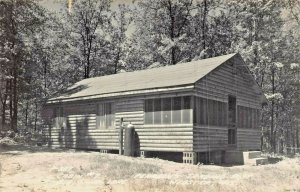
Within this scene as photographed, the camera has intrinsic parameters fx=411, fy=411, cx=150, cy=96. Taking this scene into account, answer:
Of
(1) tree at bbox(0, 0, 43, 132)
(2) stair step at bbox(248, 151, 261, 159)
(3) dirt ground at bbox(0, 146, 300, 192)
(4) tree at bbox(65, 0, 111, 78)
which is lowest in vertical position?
(3) dirt ground at bbox(0, 146, 300, 192)

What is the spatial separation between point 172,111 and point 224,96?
14.0ft

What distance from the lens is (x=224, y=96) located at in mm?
24797

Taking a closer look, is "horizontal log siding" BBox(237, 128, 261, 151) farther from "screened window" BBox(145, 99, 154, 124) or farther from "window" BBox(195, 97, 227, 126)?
"screened window" BBox(145, 99, 154, 124)

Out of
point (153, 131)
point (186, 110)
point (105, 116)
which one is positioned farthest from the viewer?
point (105, 116)

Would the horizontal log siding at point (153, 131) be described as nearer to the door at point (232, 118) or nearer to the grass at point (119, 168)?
the grass at point (119, 168)

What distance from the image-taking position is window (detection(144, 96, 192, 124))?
21719 millimetres

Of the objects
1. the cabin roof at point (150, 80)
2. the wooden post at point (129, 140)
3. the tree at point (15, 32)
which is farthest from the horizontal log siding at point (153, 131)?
the tree at point (15, 32)

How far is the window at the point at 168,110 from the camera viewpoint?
21.7m

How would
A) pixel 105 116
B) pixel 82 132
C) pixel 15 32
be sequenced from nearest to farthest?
pixel 105 116
pixel 82 132
pixel 15 32

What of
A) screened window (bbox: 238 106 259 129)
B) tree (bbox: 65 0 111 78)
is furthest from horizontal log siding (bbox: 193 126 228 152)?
tree (bbox: 65 0 111 78)

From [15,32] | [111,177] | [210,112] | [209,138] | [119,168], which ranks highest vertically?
[15,32]

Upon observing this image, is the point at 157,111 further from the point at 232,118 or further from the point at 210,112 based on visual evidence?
the point at 232,118

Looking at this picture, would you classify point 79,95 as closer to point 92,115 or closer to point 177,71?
point 92,115

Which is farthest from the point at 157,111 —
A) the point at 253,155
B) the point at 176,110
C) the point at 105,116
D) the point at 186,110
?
the point at 253,155
